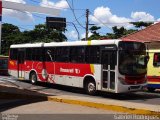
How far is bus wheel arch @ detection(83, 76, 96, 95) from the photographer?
2006cm

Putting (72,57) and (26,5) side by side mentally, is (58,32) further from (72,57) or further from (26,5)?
(72,57)

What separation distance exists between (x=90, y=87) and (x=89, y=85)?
186mm

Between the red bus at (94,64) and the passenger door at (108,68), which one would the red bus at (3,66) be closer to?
the red bus at (94,64)

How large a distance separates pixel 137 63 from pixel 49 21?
88.7ft

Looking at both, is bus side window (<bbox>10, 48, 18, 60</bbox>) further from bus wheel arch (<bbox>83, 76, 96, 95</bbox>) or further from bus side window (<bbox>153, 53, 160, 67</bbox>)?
bus side window (<bbox>153, 53, 160, 67</bbox>)

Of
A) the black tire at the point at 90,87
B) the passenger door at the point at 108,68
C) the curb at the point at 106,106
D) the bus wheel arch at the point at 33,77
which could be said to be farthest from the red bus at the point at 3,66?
the curb at the point at 106,106

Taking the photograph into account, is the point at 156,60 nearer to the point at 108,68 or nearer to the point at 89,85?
the point at 89,85

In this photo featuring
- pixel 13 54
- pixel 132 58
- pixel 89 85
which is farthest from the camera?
pixel 13 54

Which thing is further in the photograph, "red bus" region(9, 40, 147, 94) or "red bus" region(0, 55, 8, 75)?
"red bus" region(0, 55, 8, 75)

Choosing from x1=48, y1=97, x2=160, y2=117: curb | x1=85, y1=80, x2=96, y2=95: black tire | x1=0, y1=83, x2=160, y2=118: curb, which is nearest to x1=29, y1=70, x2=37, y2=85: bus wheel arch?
x1=85, y1=80, x2=96, y2=95: black tire

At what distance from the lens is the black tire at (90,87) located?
20.0 metres

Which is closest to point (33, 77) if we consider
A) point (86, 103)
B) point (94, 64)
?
point (94, 64)

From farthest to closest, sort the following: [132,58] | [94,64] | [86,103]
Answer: [94,64], [132,58], [86,103]

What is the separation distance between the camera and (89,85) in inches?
805
